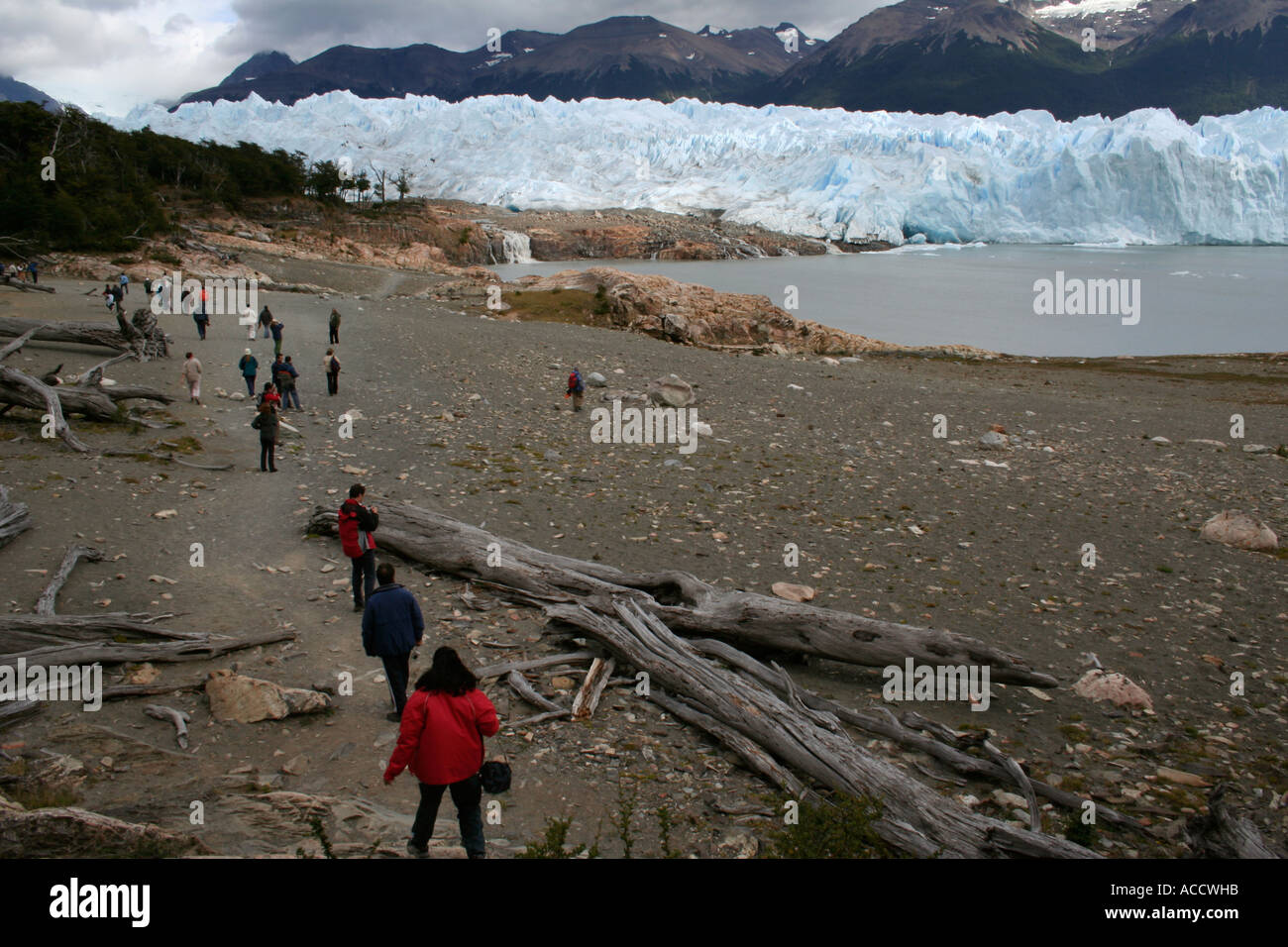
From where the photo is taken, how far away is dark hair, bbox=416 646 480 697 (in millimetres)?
3957

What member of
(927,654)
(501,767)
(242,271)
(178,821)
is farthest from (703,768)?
(242,271)

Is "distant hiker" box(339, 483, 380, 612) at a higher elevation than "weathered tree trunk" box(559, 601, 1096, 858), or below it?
higher

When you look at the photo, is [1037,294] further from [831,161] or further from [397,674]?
[397,674]

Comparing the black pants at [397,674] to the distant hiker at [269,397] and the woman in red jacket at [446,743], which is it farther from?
the distant hiker at [269,397]

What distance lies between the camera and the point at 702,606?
717 cm

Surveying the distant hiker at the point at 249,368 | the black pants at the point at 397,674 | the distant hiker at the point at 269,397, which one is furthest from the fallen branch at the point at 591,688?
the distant hiker at the point at 249,368

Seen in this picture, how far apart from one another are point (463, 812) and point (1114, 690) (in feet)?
18.1

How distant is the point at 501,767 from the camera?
3867 millimetres

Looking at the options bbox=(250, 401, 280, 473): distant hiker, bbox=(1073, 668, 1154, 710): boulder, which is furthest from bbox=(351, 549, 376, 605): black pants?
bbox=(1073, 668, 1154, 710): boulder

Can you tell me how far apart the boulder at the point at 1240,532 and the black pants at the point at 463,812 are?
10.6 m

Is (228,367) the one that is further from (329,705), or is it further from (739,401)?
(329,705)

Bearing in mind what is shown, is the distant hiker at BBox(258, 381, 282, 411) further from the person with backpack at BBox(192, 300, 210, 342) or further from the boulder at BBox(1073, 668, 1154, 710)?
the person with backpack at BBox(192, 300, 210, 342)

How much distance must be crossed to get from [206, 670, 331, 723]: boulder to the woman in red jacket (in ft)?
6.83

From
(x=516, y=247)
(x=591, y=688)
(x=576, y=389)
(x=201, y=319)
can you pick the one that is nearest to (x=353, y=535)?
(x=591, y=688)
